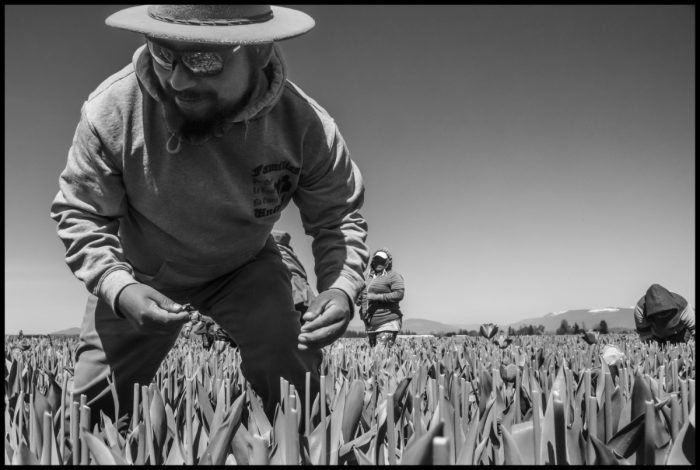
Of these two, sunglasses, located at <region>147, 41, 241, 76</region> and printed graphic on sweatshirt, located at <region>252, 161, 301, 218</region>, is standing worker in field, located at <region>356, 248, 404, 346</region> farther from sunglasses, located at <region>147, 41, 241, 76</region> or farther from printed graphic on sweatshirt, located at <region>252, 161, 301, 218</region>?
sunglasses, located at <region>147, 41, 241, 76</region>

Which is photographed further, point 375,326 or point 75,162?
point 375,326

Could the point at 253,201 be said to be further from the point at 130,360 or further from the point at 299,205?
the point at 130,360

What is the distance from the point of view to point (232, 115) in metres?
1.77

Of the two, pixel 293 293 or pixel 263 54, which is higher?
pixel 263 54

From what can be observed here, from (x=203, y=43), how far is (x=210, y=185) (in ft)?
1.77

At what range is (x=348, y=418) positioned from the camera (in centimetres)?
146

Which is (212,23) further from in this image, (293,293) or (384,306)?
(384,306)

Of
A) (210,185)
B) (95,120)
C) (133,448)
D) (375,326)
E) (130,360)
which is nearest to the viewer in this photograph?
(133,448)

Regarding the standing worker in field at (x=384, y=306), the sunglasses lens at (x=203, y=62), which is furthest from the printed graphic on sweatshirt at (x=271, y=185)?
the standing worker in field at (x=384, y=306)

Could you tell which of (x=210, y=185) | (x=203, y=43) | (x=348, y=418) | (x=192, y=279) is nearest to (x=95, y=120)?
(x=210, y=185)

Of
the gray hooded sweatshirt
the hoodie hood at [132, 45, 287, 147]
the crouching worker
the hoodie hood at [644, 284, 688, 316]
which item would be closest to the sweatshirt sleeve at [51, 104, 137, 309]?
the gray hooded sweatshirt

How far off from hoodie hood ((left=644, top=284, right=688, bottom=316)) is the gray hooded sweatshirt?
4.84 meters

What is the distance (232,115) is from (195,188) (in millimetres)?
300

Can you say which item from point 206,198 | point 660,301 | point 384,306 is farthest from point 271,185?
point 384,306
